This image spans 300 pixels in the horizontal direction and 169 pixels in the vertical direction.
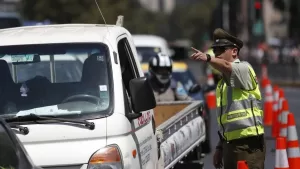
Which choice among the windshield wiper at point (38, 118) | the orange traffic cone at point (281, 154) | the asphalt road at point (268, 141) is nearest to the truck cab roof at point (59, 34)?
the windshield wiper at point (38, 118)

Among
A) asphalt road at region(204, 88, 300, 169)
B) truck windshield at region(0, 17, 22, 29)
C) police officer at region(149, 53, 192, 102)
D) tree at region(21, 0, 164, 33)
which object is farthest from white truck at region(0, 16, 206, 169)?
tree at region(21, 0, 164, 33)

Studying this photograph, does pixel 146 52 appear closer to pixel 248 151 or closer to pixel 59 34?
pixel 248 151

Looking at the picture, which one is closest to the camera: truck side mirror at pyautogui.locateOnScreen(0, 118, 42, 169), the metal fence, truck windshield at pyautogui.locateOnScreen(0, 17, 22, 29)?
truck side mirror at pyautogui.locateOnScreen(0, 118, 42, 169)

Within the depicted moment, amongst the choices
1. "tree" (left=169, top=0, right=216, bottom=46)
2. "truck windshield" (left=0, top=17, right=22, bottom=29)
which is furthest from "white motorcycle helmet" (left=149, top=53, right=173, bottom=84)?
"tree" (left=169, top=0, right=216, bottom=46)

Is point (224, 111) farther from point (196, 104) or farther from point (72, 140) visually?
point (196, 104)

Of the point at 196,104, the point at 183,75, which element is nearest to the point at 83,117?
the point at 196,104

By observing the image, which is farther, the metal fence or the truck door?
the metal fence

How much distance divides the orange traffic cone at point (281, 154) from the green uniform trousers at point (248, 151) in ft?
4.19

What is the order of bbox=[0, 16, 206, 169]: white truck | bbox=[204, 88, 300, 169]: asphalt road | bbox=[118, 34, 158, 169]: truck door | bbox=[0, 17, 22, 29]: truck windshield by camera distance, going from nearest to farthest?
bbox=[0, 16, 206, 169]: white truck, bbox=[118, 34, 158, 169]: truck door, bbox=[204, 88, 300, 169]: asphalt road, bbox=[0, 17, 22, 29]: truck windshield

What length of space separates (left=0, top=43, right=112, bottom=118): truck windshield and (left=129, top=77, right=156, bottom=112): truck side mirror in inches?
7.5

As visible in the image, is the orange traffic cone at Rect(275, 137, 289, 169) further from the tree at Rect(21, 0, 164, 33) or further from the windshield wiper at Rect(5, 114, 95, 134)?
the tree at Rect(21, 0, 164, 33)

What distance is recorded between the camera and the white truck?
20.5 feet

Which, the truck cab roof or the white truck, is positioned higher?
the truck cab roof

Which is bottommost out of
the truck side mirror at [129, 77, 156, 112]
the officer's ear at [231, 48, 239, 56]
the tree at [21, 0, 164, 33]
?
the tree at [21, 0, 164, 33]
